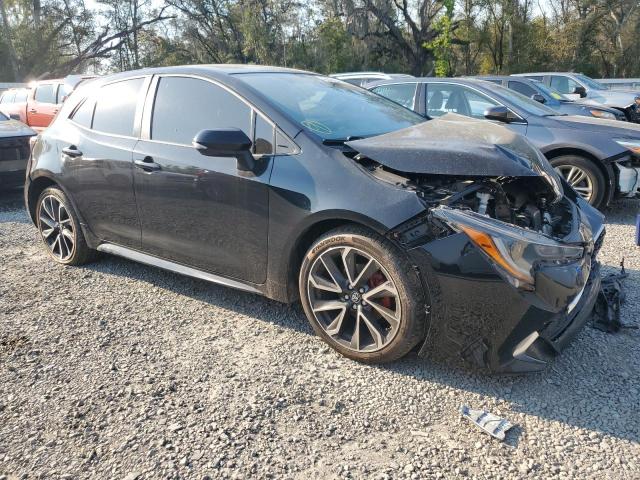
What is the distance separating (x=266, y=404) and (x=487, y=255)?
130 cm

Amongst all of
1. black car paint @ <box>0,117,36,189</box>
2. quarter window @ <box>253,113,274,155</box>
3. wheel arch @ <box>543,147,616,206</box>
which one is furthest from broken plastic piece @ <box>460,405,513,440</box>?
black car paint @ <box>0,117,36,189</box>

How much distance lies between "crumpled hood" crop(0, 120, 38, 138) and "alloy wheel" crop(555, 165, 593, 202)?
690cm

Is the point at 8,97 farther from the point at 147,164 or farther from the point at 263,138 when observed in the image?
the point at 263,138

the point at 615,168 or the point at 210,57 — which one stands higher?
the point at 210,57

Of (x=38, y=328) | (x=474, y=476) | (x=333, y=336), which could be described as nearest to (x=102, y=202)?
(x=38, y=328)

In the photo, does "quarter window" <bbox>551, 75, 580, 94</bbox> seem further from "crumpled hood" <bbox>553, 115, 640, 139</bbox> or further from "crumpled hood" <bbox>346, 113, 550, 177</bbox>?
"crumpled hood" <bbox>346, 113, 550, 177</bbox>

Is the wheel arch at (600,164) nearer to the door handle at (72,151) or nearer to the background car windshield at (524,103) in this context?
the background car windshield at (524,103)

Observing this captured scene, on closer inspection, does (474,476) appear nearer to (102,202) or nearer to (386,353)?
(386,353)

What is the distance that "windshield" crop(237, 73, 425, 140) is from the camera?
3.28 meters

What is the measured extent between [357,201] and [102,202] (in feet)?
7.46

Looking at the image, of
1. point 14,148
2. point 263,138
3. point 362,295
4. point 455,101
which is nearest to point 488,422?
point 362,295

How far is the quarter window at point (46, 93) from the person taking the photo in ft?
40.4

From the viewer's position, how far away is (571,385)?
273 cm

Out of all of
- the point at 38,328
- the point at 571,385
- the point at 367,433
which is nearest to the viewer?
the point at 367,433
